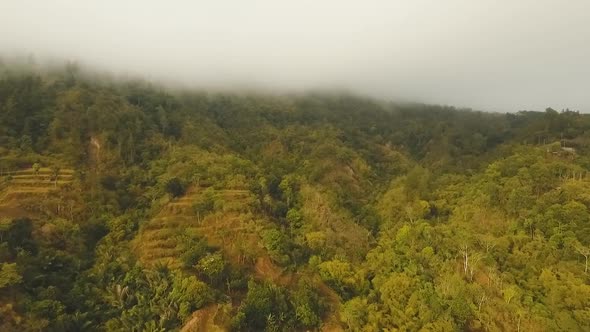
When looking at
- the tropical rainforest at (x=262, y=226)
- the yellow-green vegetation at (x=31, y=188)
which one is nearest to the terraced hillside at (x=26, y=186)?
the yellow-green vegetation at (x=31, y=188)

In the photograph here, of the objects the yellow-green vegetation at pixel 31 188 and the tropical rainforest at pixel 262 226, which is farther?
the yellow-green vegetation at pixel 31 188

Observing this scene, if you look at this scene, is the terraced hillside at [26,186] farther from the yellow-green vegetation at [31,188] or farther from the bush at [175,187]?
the bush at [175,187]

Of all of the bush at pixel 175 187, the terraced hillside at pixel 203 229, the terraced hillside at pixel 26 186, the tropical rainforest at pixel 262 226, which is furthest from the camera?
the bush at pixel 175 187

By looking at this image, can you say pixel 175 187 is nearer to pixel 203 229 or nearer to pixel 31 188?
pixel 203 229

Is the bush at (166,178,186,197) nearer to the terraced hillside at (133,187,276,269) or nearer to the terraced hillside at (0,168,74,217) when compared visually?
the terraced hillside at (133,187,276,269)

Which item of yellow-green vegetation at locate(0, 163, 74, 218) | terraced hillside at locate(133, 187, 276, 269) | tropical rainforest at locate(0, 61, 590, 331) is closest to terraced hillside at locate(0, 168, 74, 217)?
yellow-green vegetation at locate(0, 163, 74, 218)
